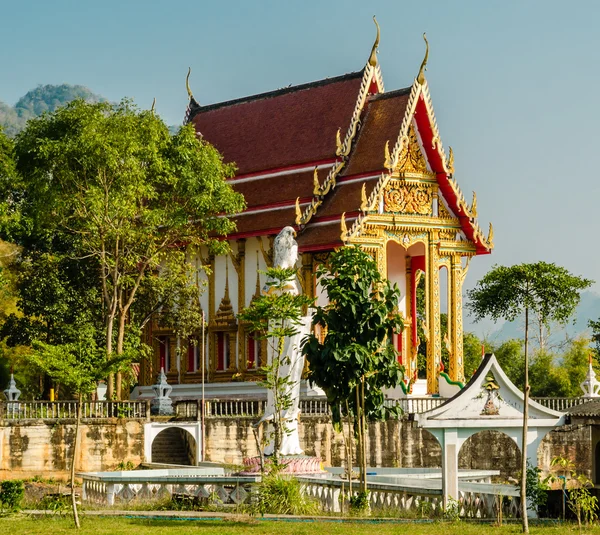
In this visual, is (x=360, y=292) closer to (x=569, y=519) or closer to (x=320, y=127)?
(x=569, y=519)

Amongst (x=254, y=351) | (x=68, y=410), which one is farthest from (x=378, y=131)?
(x=68, y=410)

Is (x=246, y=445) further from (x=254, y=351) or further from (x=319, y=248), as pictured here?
(x=319, y=248)

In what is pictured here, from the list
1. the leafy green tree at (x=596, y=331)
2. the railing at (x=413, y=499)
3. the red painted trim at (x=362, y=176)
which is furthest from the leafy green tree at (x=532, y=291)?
the railing at (x=413, y=499)

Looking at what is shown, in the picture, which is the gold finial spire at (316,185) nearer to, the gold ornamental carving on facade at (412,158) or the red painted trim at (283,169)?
the red painted trim at (283,169)

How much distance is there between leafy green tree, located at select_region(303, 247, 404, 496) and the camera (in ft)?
79.0

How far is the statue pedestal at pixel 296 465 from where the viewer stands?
2742 centimetres

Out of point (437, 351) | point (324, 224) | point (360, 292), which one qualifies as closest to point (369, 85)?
point (324, 224)

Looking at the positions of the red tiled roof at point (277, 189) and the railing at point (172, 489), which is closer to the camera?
the railing at point (172, 489)

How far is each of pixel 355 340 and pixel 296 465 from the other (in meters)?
4.62

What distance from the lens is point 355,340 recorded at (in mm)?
24297

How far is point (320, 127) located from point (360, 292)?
19999 mm

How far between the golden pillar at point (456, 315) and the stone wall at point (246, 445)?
4537 millimetres

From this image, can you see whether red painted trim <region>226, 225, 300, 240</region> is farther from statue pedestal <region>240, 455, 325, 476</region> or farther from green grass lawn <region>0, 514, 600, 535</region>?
green grass lawn <region>0, 514, 600, 535</region>

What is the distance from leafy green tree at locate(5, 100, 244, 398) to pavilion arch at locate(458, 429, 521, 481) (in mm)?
9694
